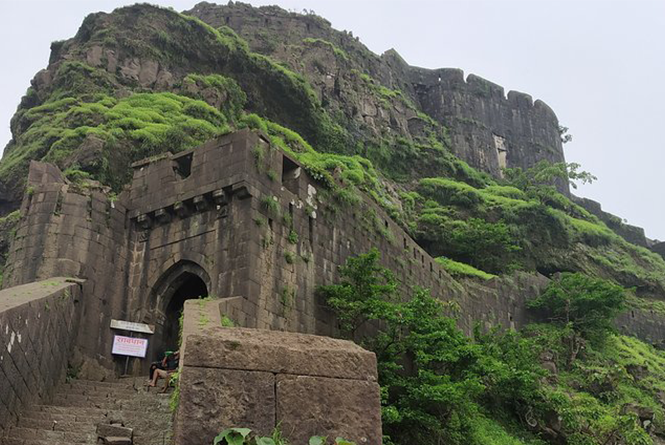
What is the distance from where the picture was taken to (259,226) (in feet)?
53.6

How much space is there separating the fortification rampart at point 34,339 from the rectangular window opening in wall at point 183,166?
4208mm

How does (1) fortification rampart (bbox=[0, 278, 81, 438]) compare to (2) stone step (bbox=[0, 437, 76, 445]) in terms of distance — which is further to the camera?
(1) fortification rampart (bbox=[0, 278, 81, 438])

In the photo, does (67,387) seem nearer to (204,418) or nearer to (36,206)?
(36,206)

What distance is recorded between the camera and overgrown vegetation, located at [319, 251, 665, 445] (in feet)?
56.0

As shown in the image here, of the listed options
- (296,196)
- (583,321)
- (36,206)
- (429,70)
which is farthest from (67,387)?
(429,70)

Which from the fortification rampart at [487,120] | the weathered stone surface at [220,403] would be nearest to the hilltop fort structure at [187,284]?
the weathered stone surface at [220,403]

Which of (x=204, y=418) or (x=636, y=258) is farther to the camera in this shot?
(x=636, y=258)

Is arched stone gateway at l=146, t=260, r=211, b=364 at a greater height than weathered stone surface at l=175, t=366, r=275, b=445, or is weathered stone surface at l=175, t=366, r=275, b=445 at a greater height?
arched stone gateway at l=146, t=260, r=211, b=364

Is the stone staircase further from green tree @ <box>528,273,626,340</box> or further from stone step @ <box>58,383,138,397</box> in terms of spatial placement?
green tree @ <box>528,273,626,340</box>

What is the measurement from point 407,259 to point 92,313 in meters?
10.5

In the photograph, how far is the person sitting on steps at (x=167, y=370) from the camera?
1339cm

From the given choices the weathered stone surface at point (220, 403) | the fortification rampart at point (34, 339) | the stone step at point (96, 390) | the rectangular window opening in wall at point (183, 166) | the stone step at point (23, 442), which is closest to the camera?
the weathered stone surface at point (220, 403)

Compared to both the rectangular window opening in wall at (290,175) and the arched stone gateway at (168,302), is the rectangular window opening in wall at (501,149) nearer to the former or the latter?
the rectangular window opening in wall at (290,175)

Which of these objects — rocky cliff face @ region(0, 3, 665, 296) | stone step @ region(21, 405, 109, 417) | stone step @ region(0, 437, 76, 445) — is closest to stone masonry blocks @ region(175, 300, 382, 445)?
stone step @ region(0, 437, 76, 445)
